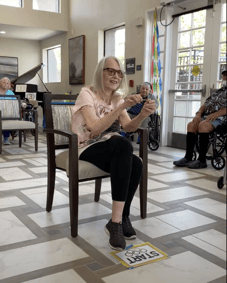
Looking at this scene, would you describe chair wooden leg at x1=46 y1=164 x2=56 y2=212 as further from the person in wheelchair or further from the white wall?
the white wall

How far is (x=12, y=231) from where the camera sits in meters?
1.65

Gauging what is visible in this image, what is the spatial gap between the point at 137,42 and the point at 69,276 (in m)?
4.34

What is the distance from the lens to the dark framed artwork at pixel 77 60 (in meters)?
6.64

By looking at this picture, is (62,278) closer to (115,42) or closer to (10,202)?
(10,202)

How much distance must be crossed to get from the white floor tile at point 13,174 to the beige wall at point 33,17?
460cm

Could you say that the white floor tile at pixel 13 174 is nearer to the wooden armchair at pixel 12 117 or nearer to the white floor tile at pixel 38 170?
the white floor tile at pixel 38 170

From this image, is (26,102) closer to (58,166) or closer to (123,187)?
(58,166)

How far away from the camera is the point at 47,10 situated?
731 centimetres

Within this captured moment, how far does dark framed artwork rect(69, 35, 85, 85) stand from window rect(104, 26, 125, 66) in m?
0.71

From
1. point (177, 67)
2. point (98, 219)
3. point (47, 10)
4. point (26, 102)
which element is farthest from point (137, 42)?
point (177, 67)

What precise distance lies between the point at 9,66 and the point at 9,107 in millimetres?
4674

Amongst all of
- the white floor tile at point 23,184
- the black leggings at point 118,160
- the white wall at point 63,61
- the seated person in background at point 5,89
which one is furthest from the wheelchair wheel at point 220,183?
the white wall at point 63,61

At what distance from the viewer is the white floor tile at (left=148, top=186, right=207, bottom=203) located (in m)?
2.22

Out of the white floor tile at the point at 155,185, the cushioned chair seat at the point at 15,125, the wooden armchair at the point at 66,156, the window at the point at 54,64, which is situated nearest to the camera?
the wooden armchair at the point at 66,156
